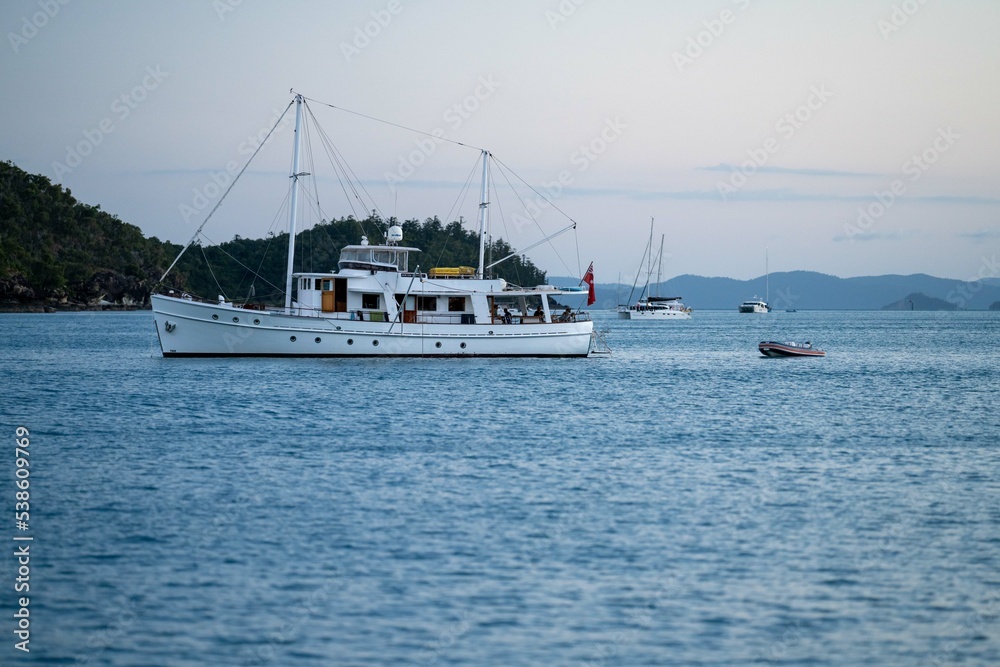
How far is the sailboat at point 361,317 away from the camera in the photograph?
52.1 m

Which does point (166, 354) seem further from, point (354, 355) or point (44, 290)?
point (44, 290)

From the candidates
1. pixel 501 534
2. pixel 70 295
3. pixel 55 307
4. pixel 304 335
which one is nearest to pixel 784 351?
pixel 304 335

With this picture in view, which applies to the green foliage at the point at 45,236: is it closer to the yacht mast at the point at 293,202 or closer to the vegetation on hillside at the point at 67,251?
the vegetation on hillside at the point at 67,251

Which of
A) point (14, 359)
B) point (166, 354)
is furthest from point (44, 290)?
point (166, 354)

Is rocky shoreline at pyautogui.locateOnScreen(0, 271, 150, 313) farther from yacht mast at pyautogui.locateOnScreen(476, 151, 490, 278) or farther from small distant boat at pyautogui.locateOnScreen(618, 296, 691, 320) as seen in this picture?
yacht mast at pyautogui.locateOnScreen(476, 151, 490, 278)

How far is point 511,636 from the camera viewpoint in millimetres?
12766

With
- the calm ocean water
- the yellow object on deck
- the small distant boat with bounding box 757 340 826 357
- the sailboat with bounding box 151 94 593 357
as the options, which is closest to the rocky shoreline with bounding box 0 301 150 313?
the sailboat with bounding box 151 94 593 357

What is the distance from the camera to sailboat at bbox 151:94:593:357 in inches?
2050

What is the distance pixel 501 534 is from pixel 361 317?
36122 mm

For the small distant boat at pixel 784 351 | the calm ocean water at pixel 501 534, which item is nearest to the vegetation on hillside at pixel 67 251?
the small distant boat at pixel 784 351

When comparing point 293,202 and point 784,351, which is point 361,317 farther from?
point 784,351

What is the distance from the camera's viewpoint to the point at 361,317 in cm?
5284

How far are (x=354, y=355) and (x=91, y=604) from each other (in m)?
39.3

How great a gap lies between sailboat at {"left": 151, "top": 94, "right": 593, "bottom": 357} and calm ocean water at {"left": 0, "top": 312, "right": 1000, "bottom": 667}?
45.2 feet
